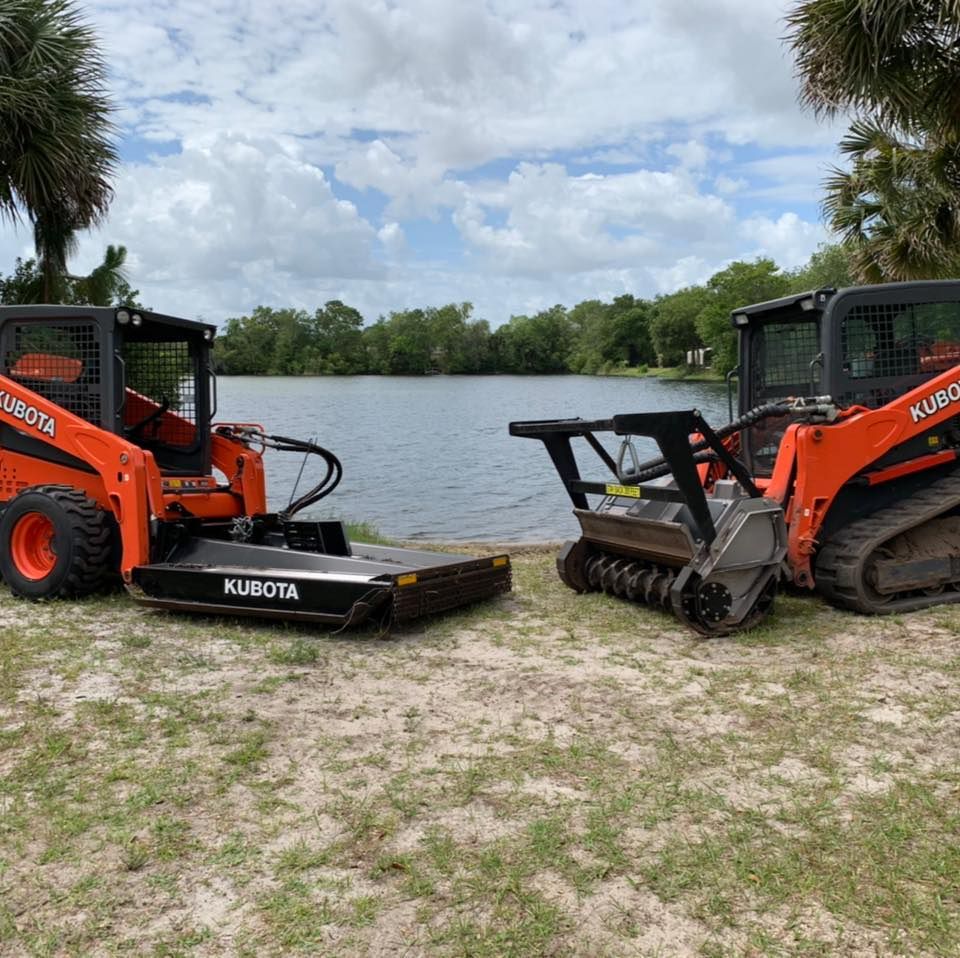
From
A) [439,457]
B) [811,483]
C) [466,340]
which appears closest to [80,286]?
[439,457]

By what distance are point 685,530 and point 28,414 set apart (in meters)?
4.97

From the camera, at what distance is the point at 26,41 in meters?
13.7

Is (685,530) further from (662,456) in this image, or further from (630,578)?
(630,578)

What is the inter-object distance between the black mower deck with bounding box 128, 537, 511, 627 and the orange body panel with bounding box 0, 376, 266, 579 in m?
0.37

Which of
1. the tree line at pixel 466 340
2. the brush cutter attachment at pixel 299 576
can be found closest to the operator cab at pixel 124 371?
the brush cutter attachment at pixel 299 576

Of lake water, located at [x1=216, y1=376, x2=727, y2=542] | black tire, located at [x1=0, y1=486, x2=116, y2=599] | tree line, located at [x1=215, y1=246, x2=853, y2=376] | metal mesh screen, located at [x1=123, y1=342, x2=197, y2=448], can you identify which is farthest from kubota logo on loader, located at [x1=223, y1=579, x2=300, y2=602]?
tree line, located at [x1=215, y1=246, x2=853, y2=376]

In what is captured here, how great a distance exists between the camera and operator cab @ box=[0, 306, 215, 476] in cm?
771

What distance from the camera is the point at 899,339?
7.60 metres

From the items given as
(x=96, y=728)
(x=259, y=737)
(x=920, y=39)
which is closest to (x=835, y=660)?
(x=259, y=737)

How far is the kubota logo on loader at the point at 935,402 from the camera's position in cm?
727

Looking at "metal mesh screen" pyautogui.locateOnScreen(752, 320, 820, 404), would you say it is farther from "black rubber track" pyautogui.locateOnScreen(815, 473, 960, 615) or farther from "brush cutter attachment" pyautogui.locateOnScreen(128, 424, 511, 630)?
"brush cutter attachment" pyautogui.locateOnScreen(128, 424, 511, 630)

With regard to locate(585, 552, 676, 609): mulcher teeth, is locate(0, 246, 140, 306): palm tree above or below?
above

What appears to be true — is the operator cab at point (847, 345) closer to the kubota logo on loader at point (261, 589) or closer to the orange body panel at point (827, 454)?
the orange body panel at point (827, 454)

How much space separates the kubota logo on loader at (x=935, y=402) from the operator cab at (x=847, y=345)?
273 millimetres
